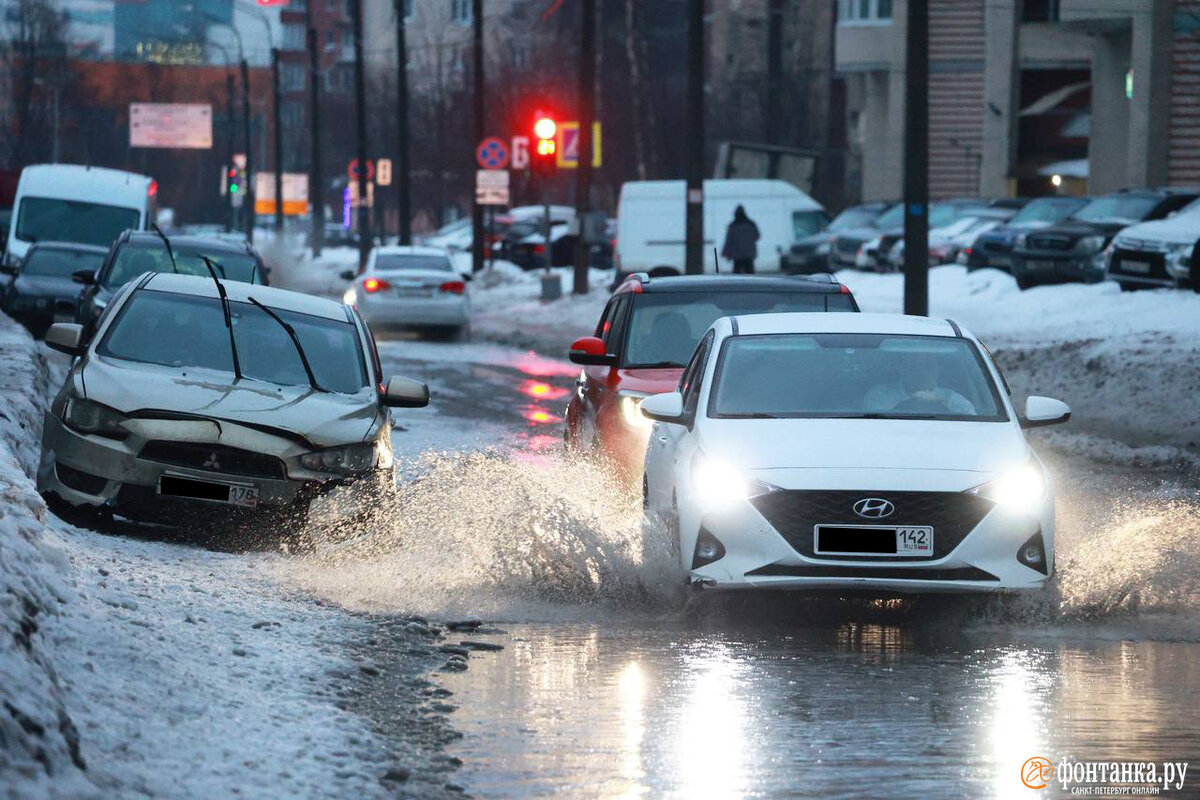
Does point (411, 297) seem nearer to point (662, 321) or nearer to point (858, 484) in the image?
point (662, 321)

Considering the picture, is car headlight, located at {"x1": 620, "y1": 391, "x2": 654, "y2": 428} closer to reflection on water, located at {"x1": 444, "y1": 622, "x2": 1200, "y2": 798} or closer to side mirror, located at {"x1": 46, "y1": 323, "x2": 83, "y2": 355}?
side mirror, located at {"x1": 46, "y1": 323, "x2": 83, "y2": 355}

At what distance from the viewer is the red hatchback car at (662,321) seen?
1240cm

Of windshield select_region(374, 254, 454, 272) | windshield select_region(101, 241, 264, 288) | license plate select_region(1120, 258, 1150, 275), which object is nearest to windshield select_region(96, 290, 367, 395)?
windshield select_region(101, 241, 264, 288)

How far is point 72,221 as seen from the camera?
103 ft

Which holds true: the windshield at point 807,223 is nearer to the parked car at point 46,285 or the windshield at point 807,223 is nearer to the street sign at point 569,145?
the street sign at point 569,145

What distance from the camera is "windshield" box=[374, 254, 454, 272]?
1272 inches

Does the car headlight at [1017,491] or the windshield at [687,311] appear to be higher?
the windshield at [687,311]

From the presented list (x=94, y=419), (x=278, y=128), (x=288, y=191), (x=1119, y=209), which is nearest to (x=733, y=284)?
(x=94, y=419)

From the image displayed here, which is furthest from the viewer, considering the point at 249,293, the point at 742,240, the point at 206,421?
the point at 742,240

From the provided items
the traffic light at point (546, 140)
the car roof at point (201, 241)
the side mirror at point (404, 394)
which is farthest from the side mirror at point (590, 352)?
the traffic light at point (546, 140)

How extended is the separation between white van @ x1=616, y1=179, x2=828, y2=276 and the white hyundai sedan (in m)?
27.0

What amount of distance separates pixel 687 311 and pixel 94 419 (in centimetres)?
415

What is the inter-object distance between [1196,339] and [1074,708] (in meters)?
14.6

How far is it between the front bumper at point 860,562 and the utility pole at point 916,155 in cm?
1328
